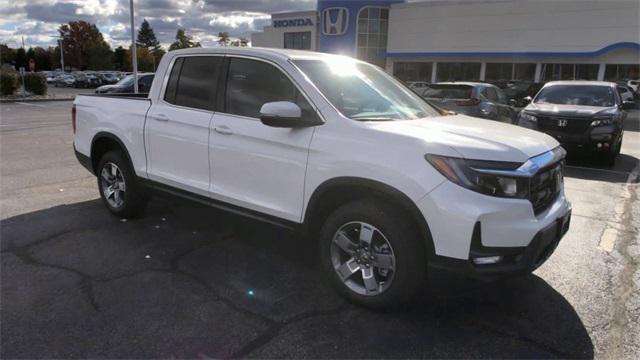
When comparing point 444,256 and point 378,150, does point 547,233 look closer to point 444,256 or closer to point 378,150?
point 444,256

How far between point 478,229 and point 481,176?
1.05 ft

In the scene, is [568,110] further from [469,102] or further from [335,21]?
[335,21]

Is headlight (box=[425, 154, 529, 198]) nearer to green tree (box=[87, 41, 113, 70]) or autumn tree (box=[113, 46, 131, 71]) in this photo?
green tree (box=[87, 41, 113, 70])

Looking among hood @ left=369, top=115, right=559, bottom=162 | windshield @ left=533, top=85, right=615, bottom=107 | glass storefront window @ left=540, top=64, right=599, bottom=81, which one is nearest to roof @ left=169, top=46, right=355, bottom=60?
hood @ left=369, top=115, right=559, bottom=162

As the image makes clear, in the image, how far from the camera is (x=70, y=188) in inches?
275

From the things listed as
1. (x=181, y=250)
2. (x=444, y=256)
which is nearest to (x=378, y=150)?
(x=444, y=256)

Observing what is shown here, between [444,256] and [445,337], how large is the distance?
0.56 m

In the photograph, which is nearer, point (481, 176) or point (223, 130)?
point (481, 176)

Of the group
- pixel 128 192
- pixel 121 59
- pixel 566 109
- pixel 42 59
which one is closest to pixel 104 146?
pixel 128 192

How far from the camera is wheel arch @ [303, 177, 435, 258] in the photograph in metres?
3.20

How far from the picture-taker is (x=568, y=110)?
9.66 meters

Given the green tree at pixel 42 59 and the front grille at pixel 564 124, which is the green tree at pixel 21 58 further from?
the front grille at pixel 564 124

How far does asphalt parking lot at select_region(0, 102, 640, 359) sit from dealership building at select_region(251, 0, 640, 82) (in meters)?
37.2

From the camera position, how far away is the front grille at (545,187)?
3.25 m
